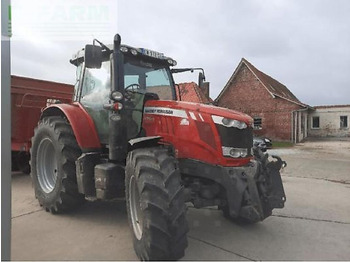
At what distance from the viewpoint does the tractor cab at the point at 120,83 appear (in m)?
3.75

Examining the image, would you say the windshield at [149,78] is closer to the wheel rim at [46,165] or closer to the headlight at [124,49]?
the headlight at [124,49]

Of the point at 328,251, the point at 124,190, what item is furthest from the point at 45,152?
the point at 328,251

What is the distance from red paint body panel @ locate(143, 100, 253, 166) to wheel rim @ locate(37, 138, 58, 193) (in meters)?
2.14

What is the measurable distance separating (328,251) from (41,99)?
6.38m

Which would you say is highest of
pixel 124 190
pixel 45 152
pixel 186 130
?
pixel 186 130

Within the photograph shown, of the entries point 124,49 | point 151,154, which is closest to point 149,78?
point 124,49

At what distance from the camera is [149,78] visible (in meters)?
4.46

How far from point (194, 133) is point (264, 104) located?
81.3 ft

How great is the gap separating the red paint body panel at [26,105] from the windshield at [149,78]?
3362 millimetres

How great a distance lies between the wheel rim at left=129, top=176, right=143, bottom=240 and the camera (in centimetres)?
333

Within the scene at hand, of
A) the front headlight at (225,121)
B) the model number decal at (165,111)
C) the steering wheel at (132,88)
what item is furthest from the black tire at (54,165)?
the front headlight at (225,121)

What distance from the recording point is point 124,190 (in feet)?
12.8

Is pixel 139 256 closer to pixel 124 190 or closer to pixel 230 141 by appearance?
pixel 124 190

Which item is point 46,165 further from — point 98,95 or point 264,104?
point 264,104
